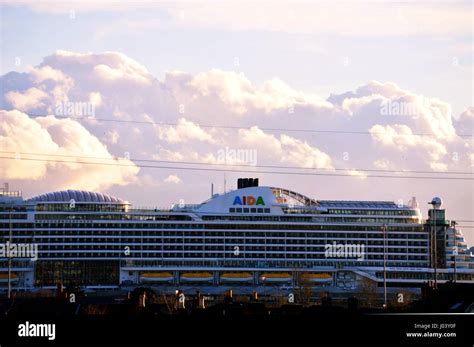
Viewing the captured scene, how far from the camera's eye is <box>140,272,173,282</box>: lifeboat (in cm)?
10994

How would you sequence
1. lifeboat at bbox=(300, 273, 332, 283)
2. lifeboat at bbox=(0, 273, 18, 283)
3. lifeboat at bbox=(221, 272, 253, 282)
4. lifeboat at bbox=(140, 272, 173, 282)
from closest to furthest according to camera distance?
lifeboat at bbox=(0, 273, 18, 283)
lifeboat at bbox=(140, 272, 173, 282)
lifeboat at bbox=(221, 272, 253, 282)
lifeboat at bbox=(300, 273, 332, 283)

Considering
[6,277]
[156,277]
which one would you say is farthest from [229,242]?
[6,277]

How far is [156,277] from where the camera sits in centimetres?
11088

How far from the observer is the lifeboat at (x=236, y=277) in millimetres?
110062

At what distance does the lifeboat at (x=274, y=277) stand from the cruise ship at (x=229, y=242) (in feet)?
0.31

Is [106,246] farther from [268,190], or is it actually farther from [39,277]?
[268,190]

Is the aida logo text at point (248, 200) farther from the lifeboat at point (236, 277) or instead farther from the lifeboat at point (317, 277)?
the lifeboat at point (317, 277)

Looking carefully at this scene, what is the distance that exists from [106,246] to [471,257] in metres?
34.8
